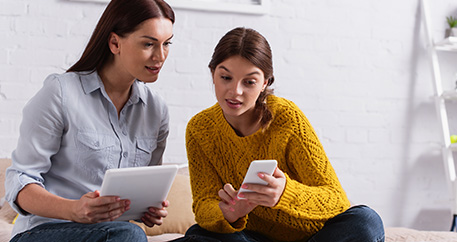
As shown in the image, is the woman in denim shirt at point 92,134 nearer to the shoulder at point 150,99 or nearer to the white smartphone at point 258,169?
the shoulder at point 150,99

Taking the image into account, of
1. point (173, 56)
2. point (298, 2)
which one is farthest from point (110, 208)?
point (298, 2)

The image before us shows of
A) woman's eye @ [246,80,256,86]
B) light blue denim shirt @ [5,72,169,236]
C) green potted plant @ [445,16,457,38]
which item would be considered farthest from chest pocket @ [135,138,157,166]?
green potted plant @ [445,16,457,38]

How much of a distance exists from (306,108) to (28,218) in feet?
5.56

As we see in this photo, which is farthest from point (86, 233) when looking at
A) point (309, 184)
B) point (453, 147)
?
point (453, 147)

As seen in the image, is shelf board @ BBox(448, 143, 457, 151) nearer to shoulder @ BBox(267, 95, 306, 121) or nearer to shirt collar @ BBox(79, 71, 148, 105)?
shoulder @ BBox(267, 95, 306, 121)

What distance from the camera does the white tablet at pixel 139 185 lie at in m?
1.09

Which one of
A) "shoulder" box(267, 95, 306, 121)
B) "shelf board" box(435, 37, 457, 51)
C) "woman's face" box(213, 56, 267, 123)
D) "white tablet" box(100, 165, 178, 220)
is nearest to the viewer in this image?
"white tablet" box(100, 165, 178, 220)

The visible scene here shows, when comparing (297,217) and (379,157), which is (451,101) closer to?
(379,157)

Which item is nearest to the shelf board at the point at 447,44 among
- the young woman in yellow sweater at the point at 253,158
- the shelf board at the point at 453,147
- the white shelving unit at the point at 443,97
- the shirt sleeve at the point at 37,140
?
the white shelving unit at the point at 443,97

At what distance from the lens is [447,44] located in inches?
107

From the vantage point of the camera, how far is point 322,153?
57.0 inches

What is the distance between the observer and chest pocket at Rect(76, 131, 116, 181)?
1.33m

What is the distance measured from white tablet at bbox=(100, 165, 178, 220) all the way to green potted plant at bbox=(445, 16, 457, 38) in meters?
2.14

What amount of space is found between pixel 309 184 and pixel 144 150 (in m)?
0.48
